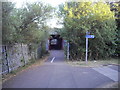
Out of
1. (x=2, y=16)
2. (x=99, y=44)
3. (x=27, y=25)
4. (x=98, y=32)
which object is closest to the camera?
(x=2, y=16)

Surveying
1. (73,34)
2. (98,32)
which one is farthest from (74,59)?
(98,32)

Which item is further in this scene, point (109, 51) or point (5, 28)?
point (109, 51)

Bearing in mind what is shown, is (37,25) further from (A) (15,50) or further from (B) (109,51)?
(B) (109,51)

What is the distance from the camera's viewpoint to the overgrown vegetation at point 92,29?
49.4 feet

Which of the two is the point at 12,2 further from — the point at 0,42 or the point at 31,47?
the point at 31,47

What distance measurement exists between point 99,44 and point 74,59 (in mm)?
3023

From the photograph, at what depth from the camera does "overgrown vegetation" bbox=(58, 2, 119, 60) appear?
15047 millimetres

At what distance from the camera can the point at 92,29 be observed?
15.5m

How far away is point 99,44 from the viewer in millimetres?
16062

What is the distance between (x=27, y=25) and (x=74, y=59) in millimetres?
7020

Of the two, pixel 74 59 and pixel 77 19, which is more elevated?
pixel 77 19

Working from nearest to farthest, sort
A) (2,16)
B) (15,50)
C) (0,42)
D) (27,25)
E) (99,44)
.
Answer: (2,16), (0,42), (15,50), (27,25), (99,44)

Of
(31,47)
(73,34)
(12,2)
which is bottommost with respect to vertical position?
(31,47)

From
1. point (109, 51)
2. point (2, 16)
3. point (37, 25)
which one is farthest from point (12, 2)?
point (109, 51)
